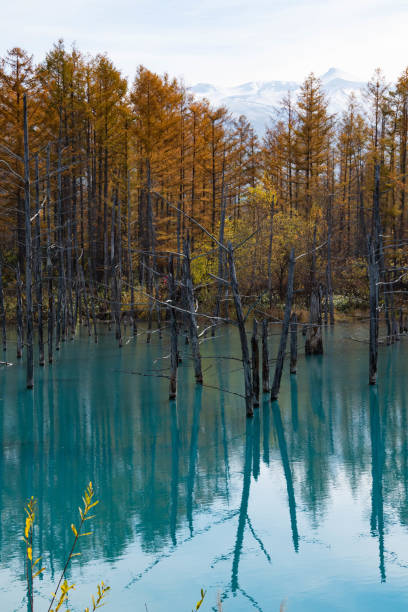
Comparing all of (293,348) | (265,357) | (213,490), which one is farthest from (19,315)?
(213,490)

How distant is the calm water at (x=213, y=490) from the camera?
6.99 meters

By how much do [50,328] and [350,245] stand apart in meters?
20.7

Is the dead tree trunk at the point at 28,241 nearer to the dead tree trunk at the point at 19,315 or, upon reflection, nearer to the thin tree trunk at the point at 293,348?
the dead tree trunk at the point at 19,315

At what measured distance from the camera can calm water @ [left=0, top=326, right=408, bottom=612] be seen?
6988mm

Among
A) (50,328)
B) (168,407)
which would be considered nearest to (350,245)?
(50,328)

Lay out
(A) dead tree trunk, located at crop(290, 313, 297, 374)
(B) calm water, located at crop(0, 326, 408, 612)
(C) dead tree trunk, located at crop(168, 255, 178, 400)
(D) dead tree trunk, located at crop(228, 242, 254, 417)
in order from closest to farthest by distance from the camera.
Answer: (B) calm water, located at crop(0, 326, 408, 612), (D) dead tree trunk, located at crop(228, 242, 254, 417), (C) dead tree trunk, located at crop(168, 255, 178, 400), (A) dead tree trunk, located at crop(290, 313, 297, 374)

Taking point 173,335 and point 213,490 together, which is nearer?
point 213,490

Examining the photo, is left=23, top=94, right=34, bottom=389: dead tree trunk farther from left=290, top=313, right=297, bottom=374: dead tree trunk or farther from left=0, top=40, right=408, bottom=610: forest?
left=290, top=313, right=297, bottom=374: dead tree trunk

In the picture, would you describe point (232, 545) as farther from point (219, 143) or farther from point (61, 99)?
point (219, 143)

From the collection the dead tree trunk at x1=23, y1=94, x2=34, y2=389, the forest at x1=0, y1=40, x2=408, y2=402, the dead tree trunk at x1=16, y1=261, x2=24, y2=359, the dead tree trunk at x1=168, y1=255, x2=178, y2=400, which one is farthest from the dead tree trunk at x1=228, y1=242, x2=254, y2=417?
the forest at x1=0, y1=40, x2=408, y2=402

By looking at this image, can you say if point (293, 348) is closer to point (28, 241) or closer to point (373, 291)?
point (373, 291)

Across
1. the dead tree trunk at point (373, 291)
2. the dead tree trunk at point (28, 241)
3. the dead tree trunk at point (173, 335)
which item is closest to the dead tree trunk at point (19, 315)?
the dead tree trunk at point (28, 241)

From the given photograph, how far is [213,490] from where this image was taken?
986cm

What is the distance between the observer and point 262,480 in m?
10.4
